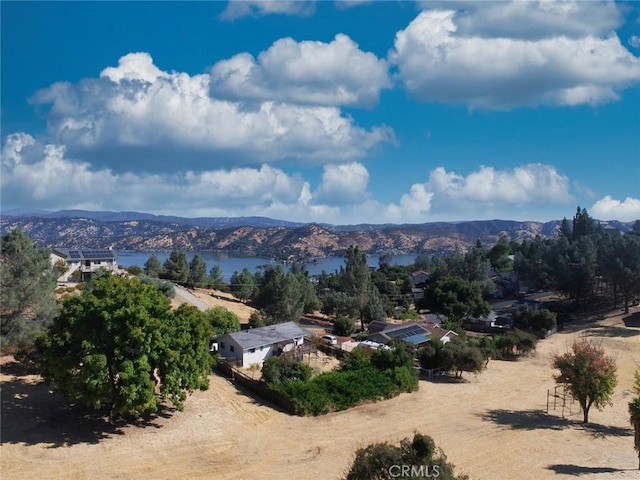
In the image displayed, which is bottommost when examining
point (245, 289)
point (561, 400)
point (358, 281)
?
point (561, 400)

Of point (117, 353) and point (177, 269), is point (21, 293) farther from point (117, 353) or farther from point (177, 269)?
point (177, 269)

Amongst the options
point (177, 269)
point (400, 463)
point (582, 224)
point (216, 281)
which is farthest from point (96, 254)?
point (582, 224)

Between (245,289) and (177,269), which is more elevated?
(177,269)

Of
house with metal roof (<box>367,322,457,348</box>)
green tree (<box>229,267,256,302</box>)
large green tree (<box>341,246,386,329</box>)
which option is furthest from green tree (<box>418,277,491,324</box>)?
green tree (<box>229,267,256,302</box>)

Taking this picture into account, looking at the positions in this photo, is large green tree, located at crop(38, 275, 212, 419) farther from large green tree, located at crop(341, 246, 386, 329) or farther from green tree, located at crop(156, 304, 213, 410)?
large green tree, located at crop(341, 246, 386, 329)

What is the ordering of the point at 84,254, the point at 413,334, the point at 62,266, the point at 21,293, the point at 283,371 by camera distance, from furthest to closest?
1. the point at 84,254
2. the point at 62,266
3. the point at 413,334
4. the point at 283,371
5. the point at 21,293

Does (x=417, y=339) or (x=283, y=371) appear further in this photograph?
(x=417, y=339)

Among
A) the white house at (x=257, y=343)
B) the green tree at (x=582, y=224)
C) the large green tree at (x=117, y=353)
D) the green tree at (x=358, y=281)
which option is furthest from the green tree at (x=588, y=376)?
the green tree at (x=582, y=224)

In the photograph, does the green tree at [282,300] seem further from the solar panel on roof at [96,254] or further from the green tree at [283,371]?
the solar panel on roof at [96,254]
